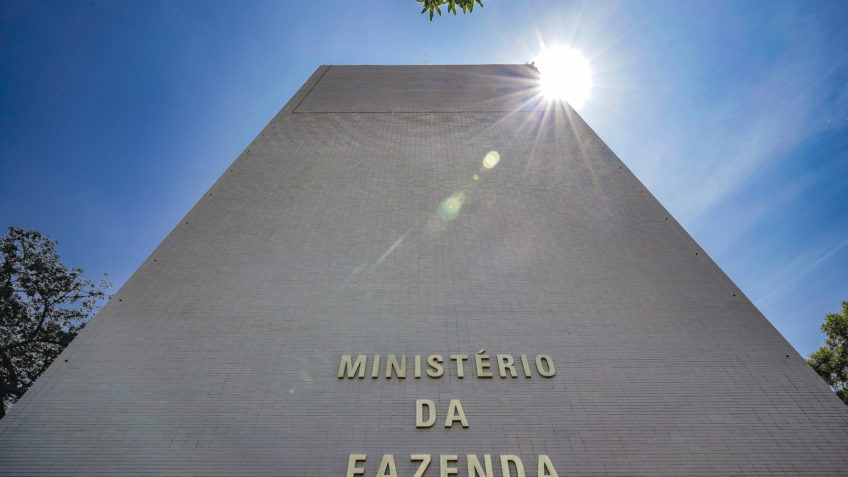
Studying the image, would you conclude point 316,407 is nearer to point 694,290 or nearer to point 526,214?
point 526,214

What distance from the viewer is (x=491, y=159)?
11.5 metres

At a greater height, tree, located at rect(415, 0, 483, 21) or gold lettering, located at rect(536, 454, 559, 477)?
tree, located at rect(415, 0, 483, 21)

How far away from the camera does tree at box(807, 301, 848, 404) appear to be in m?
13.5

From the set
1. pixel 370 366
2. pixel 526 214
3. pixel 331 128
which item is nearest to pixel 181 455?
pixel 370 366

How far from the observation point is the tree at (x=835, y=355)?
13537mm

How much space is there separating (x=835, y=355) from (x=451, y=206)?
49.2 ft

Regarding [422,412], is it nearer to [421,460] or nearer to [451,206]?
[421,460]

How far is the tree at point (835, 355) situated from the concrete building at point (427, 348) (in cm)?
986

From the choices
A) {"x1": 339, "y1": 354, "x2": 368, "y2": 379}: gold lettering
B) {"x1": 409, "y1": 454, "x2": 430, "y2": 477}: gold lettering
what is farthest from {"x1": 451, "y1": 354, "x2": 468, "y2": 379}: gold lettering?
{"x1": 339, "y1": 354, "x2": 368, "y2": 379}: gold lettering

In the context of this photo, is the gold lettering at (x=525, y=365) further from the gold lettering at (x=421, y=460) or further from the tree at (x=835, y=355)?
the tree at (x=835, y=355)

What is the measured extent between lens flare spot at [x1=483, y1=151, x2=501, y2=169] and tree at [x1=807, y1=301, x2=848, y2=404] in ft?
44.5

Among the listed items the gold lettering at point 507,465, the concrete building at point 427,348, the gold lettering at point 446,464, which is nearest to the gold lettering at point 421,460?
the concrete building at point 427,348

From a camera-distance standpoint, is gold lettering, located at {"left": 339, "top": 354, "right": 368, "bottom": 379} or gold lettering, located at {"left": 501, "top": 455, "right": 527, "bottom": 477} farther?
gold lettering, located at {"left": 339, "top": 354, "right": 368, "bottom": 379}

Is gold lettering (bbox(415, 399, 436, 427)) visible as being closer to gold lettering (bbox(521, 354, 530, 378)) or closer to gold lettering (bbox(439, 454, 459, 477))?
gold lettering (bbox(439, 454, 459, 477))
